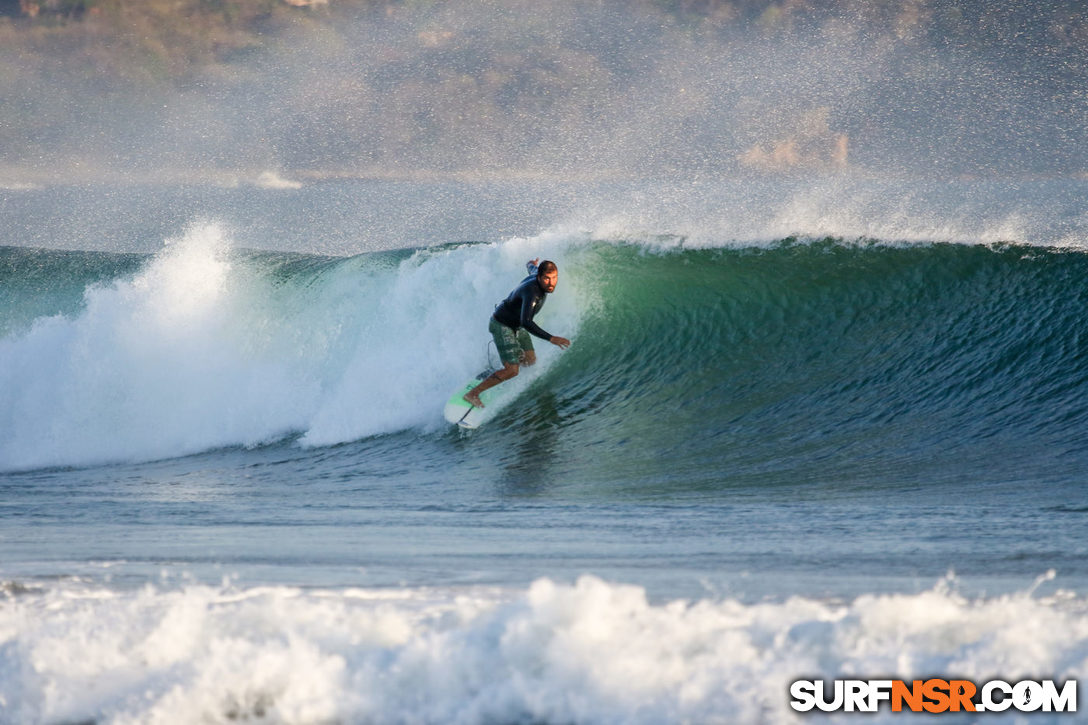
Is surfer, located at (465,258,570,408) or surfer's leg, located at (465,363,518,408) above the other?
surfer, located at (465,258,570,408)

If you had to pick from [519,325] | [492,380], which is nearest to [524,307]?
[519,325]

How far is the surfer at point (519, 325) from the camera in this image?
9219mm

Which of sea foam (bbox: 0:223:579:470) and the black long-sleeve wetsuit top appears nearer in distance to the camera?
the black long-sleeve wetsuit top

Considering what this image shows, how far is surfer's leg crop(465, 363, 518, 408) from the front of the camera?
31.9ft

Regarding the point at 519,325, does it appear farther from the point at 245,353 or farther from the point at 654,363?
the point at 245,353

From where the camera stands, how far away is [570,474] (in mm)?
7832

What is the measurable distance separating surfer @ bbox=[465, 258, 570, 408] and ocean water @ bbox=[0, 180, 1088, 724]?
455mm

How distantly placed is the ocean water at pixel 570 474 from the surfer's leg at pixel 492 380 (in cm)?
34

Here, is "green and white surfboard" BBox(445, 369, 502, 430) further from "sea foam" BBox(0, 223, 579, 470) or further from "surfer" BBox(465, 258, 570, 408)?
"sea foam" BBox(0, 223, 579, 470)

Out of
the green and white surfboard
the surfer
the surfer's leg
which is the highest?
the surfer

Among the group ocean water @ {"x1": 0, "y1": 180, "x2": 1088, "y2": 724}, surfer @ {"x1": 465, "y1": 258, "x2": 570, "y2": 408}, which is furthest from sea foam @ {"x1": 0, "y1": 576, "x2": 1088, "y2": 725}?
surfer @ {"x1": 465, "y1": 258, "x2": 570, "y2": 408}

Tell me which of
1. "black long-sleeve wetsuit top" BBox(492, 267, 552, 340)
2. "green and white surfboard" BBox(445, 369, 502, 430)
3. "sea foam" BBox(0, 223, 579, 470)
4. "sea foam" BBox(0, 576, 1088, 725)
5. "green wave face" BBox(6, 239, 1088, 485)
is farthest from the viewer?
"sea foam" BBox(0, 223, 579, 470)

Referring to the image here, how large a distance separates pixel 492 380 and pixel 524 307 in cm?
91

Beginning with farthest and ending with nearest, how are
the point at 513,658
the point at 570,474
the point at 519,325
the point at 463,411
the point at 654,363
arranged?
1. the point at 654,363
2. the point at 463,411
3. the point at 519,325
4. the point at 570,474
5. the point at 513,658
